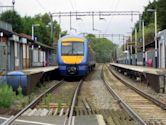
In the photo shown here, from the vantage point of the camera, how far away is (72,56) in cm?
3083

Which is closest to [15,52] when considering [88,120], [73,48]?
[73,48]

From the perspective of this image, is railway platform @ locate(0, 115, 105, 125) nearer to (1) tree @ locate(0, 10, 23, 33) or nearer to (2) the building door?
(2) the building door

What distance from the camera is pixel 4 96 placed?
14.5 meters

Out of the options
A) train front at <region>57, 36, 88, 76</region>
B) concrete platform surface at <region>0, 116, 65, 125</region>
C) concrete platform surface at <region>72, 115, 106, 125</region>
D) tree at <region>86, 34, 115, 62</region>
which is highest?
tree at <region>86, 34, 115, 62</region>

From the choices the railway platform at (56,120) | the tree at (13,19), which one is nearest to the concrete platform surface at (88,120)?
the railway platform at (56,120)

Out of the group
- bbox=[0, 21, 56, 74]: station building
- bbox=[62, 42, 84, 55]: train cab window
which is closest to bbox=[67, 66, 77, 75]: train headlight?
bbox=[62, 42, 84, 55]: train cab window

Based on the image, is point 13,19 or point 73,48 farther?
point 13,19

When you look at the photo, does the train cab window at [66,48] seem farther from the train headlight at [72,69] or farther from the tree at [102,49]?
the tree at [102,49]

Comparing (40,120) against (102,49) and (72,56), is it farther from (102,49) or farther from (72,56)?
(102,49)

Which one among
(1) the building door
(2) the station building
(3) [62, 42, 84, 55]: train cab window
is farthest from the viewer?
(1) the building door

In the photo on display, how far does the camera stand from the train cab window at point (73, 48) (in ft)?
102

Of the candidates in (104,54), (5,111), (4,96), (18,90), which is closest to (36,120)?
(5,111)

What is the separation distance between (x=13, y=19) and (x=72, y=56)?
1613 inches

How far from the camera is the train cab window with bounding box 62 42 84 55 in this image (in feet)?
102
